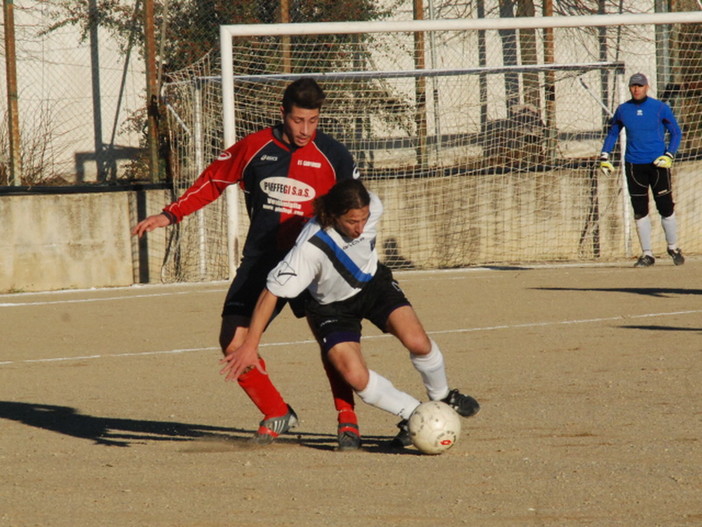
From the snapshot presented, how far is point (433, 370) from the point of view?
5.61 meters

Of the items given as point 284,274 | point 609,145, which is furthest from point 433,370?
point 609,145

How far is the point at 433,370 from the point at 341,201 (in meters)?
1.05

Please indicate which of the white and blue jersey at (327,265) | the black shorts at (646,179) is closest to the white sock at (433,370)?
the white and blue jersey at (327,265)

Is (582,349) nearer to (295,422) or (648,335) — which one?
(648,335)

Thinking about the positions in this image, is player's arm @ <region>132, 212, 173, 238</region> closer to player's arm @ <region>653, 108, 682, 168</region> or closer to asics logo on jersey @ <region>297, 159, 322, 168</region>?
asics logo on jersey @ <region>297, 159, 322, 168</region>

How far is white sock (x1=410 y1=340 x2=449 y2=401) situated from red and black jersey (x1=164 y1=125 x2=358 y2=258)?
0.87 metres

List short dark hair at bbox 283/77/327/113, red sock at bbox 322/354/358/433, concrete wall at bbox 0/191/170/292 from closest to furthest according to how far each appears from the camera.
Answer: short dark hair at bbox 283/77/327/113
red sock at bbox 322/354/358/433
concrete wall at bbox 0/191/170/292

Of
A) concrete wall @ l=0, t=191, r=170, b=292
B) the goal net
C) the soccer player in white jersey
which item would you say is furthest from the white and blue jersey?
concrete wall @ l=0, t=191, r=170, b=292

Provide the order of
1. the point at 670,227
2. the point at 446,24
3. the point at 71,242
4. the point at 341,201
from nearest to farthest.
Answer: the point at 341,201, the point at 670,227, the point at 446,24, the point at 71,242

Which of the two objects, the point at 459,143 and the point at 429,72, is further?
the point at 459,143

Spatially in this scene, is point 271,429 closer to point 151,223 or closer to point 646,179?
point 151,223

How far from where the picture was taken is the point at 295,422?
583cm

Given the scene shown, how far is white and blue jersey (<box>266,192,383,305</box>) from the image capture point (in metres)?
5.14

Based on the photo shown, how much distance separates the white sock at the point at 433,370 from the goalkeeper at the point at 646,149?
24.9 ft
